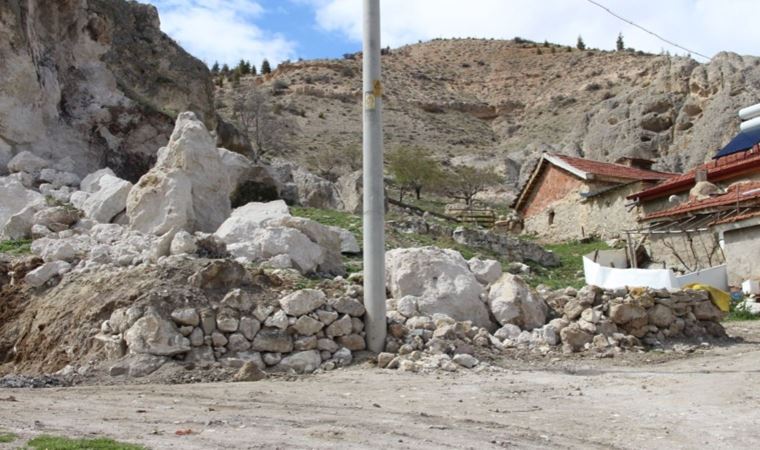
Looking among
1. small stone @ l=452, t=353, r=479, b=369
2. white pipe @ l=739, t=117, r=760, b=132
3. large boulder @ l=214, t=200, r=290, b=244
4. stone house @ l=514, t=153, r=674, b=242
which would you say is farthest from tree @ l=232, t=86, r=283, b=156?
white pipe @ l=739, t=117, r=760, b=132

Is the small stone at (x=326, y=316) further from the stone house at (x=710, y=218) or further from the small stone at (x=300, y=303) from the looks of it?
the stone house at (x=710, y=218)

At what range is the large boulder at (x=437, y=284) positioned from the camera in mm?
10500

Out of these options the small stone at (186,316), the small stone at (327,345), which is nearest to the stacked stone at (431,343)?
the small stone at (327,345)

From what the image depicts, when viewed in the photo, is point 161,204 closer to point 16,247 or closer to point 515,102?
point 16,247

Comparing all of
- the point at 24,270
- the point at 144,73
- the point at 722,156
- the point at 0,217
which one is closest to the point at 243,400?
the point at 24,270

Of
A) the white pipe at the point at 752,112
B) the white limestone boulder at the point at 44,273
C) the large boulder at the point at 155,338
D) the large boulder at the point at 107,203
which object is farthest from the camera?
the large boulder at the point at 107,203

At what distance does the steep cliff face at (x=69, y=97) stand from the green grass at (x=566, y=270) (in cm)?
939

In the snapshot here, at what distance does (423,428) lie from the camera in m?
5.78

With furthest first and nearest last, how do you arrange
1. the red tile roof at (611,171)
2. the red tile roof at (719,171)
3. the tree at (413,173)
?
1. the tree at (413,173)
2. the red tile roof at (611,171)
3. the red tile roof at (719,171)

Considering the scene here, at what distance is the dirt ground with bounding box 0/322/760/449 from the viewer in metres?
5.32

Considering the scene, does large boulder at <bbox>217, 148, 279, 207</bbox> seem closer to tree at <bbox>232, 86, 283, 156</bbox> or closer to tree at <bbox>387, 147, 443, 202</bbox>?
tree at <bbox>387, 147, 443, 202</bbox>

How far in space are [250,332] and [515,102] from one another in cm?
8232

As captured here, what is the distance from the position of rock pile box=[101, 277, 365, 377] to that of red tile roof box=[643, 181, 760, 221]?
10.4 metres

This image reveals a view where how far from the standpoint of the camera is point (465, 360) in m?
9.08
